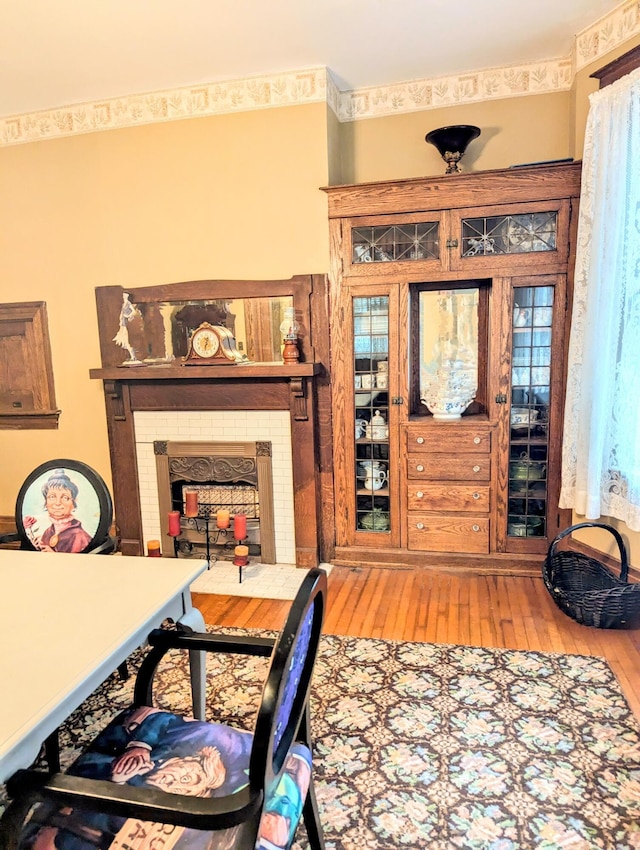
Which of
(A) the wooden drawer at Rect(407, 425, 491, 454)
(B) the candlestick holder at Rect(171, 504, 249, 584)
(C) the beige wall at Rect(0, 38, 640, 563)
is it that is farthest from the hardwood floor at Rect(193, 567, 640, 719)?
(C) the beige wall at Rect(0, 38, 640, 563)

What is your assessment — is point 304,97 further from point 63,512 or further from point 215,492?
point 63,512

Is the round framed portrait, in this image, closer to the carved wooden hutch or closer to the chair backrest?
the chair backrest

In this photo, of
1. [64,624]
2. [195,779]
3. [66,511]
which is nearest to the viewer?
[195,779]

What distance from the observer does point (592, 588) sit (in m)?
2.87

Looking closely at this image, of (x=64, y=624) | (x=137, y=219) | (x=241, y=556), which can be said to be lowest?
(x=241, y=556)

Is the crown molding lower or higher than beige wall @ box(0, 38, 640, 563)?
higher

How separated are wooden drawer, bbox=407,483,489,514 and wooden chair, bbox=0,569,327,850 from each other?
6.82 feet

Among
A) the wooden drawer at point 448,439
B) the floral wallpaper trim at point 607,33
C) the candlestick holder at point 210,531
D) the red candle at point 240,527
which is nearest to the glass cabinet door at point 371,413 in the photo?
the wooden drawer at point 448,439

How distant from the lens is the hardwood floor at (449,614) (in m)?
2.50

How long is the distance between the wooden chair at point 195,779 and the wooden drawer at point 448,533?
208 cm

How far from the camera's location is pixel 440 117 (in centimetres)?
338

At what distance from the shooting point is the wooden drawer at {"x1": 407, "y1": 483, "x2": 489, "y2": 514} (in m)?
3.28

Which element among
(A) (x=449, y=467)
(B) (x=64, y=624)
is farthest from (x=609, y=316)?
(B) (x=64, y=624)

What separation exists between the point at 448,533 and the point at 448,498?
22cm
